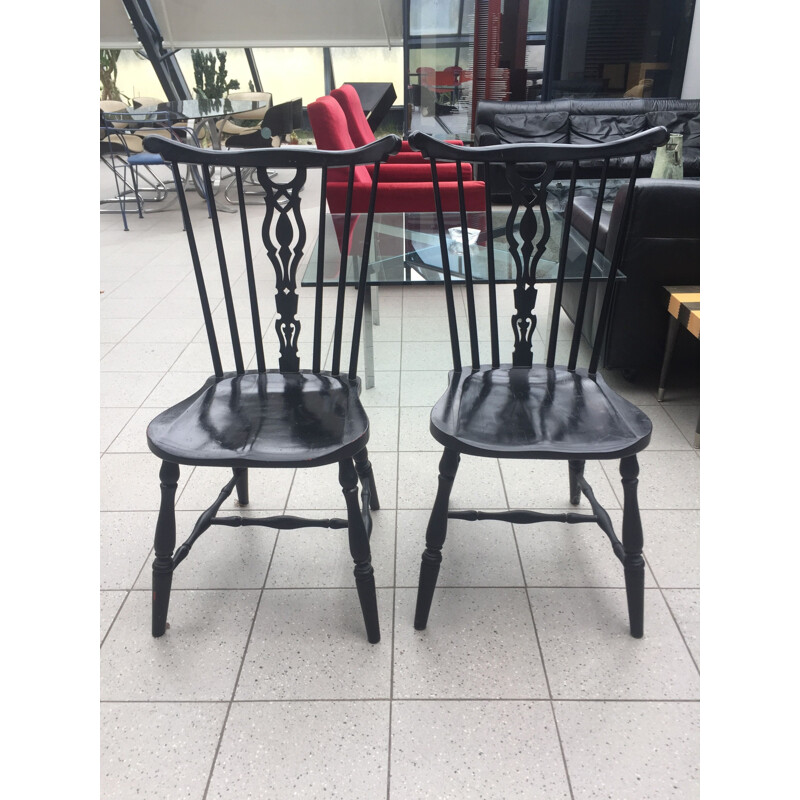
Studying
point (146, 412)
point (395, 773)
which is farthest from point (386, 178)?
point (395, 773)

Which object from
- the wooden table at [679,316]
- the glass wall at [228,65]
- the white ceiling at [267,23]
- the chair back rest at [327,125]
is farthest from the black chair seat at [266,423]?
the glass wall at [228,65]

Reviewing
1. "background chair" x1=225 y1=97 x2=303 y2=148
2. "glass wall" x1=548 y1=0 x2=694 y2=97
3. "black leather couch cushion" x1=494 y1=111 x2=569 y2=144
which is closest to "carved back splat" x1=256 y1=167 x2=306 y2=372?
"black leather couch cushion" x1=494 y1=111 x2=569 y2=144

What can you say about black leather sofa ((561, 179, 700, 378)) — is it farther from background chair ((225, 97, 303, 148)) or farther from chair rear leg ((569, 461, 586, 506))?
background chair ((225, 97, 303, 148))

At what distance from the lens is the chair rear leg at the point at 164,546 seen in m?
1.31

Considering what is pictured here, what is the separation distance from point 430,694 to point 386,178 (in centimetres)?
286

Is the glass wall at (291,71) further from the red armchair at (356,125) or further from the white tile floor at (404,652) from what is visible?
the white tile floor at (404,652)

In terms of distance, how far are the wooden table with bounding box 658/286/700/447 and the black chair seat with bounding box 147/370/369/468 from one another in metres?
1.26

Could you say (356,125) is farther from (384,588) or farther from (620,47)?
(620,47)

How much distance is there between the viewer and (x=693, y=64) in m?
6.01

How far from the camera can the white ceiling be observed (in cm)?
711

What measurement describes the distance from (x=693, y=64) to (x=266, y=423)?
6526 millimetres

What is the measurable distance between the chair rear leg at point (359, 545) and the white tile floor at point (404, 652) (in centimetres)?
10

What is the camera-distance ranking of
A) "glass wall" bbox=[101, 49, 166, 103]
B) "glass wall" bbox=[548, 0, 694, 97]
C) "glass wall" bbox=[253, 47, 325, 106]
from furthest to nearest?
"glass wall" bbox=[253, 47, 325, 106] < "glass wall" bbox=[101, 49, 166, 103] < "glass wall" bbox=[548, 0, 694, 97]
